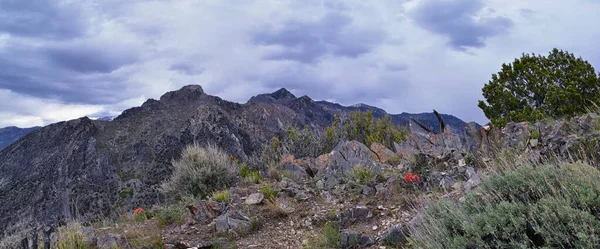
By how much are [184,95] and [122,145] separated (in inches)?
1083

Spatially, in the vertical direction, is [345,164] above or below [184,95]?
below

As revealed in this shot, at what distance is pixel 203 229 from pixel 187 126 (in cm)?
9877

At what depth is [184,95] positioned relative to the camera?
A: 126 meters

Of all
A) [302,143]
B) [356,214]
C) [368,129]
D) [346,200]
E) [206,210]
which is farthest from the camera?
[368,129]

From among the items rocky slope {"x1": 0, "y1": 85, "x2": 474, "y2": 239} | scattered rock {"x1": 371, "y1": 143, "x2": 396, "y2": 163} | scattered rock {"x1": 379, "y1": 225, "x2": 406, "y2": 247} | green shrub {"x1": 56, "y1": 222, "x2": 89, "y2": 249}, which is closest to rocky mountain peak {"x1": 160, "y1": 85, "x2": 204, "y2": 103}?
rocky slope {"x1": 0, "y1": 85, "x2": 474, "y2": 239}

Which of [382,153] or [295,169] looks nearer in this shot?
[295,169]

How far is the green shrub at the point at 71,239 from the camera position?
695 centimetres

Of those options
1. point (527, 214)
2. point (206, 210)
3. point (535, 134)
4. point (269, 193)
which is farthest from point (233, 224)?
point (535, 134)

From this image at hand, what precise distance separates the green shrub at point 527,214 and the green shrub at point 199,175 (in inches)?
289

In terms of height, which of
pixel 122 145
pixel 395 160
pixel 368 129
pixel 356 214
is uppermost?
pixel 122 145

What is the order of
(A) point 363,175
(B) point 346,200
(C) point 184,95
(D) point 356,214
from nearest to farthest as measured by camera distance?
(D) point 356,214
(B) point 346,200
(A) point 363,175
(C) point 184,95

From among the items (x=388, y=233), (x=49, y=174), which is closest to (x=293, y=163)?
(x=388, y=233)

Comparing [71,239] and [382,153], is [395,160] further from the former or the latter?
[71,239]

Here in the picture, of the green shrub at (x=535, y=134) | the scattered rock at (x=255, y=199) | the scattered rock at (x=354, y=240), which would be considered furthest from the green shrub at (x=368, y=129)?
the scattered rock at (x=354, y=240)
